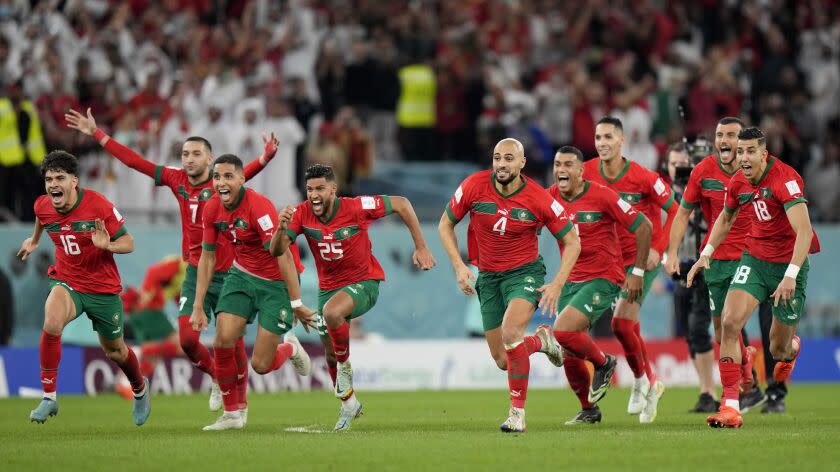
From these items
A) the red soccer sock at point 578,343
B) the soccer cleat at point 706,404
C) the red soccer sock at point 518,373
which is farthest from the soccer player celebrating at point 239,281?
the soccer cleat at point 706,404

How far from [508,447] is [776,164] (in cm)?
398

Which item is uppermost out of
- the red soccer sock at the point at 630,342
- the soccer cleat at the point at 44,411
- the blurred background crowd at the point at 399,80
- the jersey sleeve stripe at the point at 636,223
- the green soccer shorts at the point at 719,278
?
the blurred background crowd at the point at 399,80

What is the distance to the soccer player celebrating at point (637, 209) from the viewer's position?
14.3 meters

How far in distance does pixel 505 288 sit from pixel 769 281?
8.10 feet

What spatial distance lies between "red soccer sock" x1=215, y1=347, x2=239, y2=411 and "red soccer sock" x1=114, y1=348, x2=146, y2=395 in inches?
44.5

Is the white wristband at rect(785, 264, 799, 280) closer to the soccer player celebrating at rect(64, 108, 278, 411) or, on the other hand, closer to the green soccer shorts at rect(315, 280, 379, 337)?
the green soccer shorts at rect(315, 280, 379, 337)

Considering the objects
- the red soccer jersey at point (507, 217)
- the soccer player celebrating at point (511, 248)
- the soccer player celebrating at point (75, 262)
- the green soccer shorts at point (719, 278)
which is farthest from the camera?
the green soccer shorts at point (719, 278)

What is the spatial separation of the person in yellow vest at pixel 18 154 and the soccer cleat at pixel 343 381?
9.81 meters

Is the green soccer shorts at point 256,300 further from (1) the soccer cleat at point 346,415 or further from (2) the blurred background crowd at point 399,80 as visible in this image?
(2) the blurred background crowd at point 399,80

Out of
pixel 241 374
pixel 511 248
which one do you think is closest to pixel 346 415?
pixel 241 374

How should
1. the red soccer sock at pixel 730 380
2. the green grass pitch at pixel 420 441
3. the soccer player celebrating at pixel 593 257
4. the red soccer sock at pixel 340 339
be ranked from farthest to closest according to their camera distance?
the soccer player celebrating at pixel 593 257, the red soccer sock at pixel 340 339, the red soccer sock at pixel 730 380, the green grass pitch at pixel 420 441

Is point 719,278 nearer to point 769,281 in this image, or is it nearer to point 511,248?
point 769,281

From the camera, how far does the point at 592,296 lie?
1363 centimetres

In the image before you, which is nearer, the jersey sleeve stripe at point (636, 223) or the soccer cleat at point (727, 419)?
the soccer cleat at point (727, 419)
